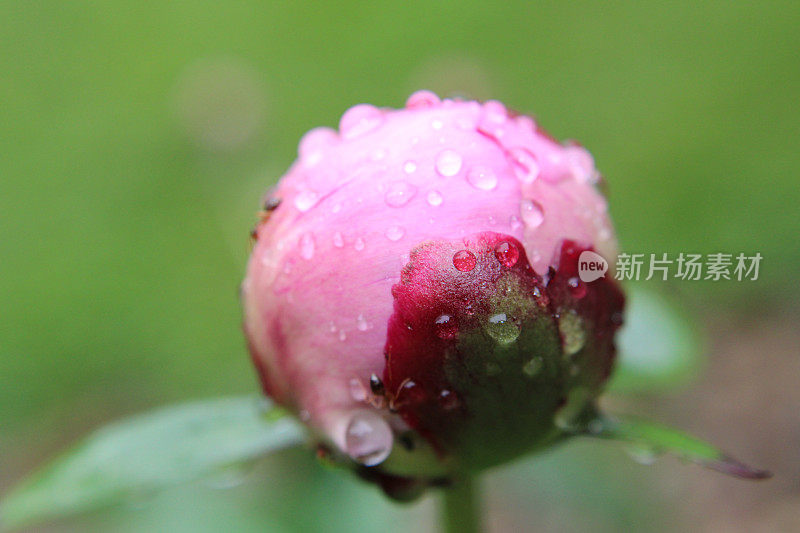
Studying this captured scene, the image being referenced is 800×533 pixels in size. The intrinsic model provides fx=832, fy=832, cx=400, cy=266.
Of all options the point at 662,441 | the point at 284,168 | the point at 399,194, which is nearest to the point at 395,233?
the point at 399,194

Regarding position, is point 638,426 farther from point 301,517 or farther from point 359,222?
point 301,517

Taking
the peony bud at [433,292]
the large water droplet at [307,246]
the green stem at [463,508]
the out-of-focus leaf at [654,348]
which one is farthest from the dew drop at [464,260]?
the out-of-focus leaf at [654,348]

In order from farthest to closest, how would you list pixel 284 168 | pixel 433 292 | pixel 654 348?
pixel 284 168, pixel 654 348, pixel 433 292

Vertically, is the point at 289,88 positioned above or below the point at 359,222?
above

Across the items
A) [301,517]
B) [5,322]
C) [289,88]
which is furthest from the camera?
[289,88]

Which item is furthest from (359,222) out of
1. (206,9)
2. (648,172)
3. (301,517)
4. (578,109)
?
(206,9)

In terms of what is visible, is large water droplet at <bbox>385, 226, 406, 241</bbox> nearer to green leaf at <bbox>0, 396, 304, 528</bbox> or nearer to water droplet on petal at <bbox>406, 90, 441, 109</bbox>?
water droplet on petal at <bbox>406, 90, 441, 109</bbox>

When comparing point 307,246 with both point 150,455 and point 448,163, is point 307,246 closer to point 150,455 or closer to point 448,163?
point 448,163
